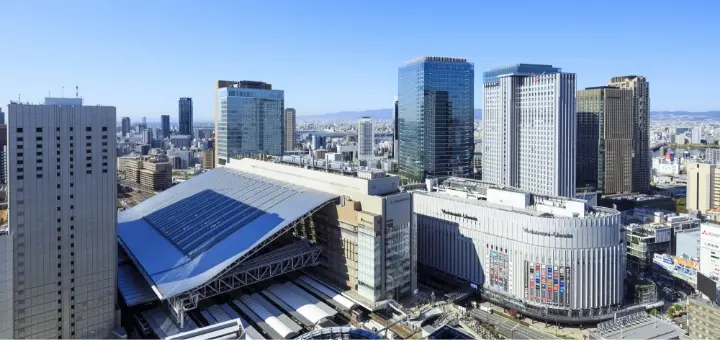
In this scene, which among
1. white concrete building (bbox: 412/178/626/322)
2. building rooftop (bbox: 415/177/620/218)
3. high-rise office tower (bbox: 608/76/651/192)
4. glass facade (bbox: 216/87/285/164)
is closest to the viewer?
white concrete building (bbox: 412/178/626/322)

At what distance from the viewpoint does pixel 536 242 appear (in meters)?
41.1

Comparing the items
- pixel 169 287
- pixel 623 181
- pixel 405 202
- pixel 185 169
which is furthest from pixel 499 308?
pixel 185 169

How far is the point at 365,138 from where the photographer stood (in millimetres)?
159500

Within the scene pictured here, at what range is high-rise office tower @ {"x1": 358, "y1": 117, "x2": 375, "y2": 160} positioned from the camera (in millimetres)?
158000

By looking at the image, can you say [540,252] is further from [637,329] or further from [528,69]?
[528,69]

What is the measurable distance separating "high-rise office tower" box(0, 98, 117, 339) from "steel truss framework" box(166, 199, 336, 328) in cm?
514

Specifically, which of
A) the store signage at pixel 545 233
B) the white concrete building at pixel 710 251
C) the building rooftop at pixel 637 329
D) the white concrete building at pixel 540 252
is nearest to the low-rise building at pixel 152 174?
the white concrete building at pixel 540 252

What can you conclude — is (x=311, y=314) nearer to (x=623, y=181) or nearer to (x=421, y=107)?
(x=421, y=107)

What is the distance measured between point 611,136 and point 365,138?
241 feet

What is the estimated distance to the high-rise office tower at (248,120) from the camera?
93375 millimetres

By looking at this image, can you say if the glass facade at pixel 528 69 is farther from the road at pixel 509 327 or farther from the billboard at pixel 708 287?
the road at pixel 509 327

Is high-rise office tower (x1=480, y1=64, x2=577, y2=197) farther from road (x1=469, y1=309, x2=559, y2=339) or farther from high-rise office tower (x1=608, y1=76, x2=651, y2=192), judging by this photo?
high-rise office tower (x1=608, y1=76, x2=651, y2=192)

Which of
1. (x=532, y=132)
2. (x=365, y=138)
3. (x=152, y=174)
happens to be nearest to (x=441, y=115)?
(x=532, y=132)

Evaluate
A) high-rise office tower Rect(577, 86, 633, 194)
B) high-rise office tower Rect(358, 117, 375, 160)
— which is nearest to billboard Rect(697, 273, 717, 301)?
high-rise office tower Rect(577, 86, 633, 194)
